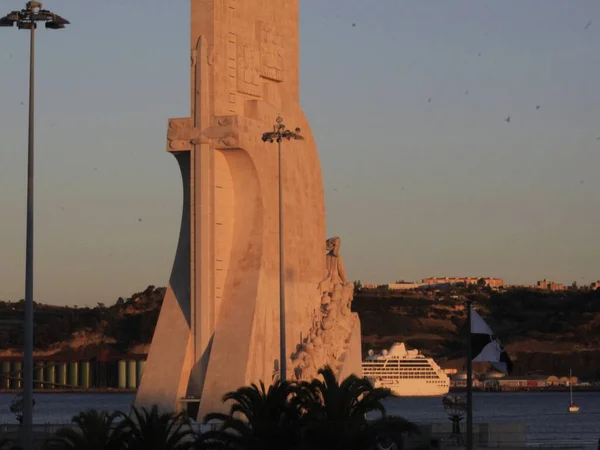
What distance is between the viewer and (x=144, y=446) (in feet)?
77.4

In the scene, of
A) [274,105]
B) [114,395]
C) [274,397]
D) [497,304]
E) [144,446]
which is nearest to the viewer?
[144,446]

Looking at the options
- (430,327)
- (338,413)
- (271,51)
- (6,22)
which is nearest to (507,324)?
(430,327)

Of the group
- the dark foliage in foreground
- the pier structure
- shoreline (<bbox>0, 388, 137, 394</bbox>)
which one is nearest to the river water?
shoreline (<bbox>0, 388, 137, 394</bbox>)

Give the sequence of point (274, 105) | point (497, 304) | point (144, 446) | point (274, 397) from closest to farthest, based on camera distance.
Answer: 1. point (144, 446)
2. point (274, 397)
3. point (274, 105)
4. point (497, 304)

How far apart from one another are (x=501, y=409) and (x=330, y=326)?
53574mm

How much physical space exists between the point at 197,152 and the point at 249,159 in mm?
1207

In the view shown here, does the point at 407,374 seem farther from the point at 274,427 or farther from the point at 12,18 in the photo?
the point at 12,18

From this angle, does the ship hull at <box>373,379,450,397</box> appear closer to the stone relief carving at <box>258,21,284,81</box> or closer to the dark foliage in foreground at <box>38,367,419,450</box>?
the stone relief carving at <box>258,21,284,81</box>

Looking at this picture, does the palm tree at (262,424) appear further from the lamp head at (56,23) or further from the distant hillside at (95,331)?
the distant hillside at (95,331)

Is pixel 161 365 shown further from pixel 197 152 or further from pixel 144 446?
pixel 144 446

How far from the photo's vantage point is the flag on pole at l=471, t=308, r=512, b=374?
87.1 feet

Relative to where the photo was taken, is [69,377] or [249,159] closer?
[249,159]

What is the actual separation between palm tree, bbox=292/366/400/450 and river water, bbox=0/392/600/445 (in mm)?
30741

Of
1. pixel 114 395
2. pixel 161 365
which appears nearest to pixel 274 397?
pixel 161 365
